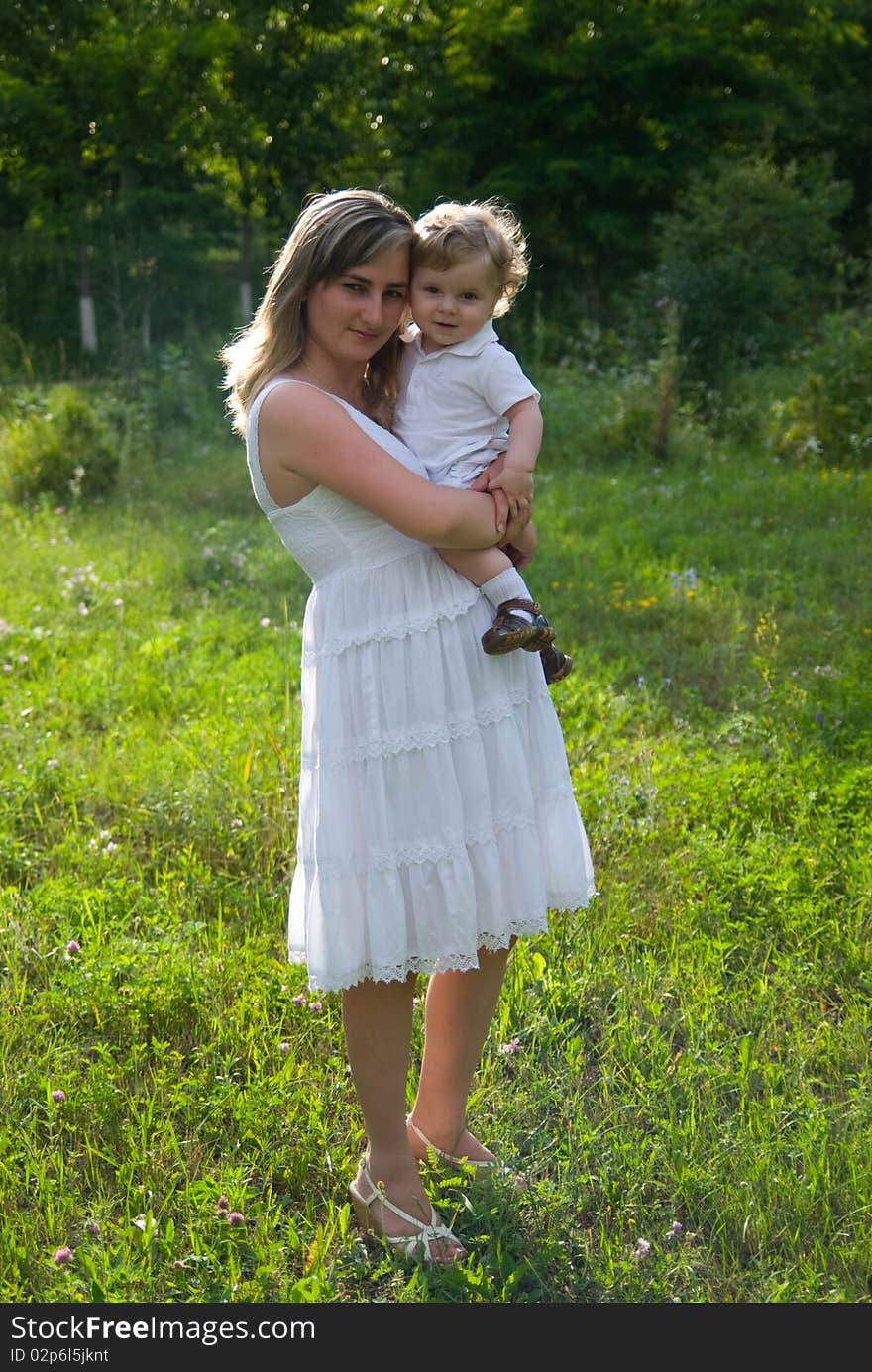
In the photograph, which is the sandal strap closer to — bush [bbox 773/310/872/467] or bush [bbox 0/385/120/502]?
bush [bbox 0/385/120/502]

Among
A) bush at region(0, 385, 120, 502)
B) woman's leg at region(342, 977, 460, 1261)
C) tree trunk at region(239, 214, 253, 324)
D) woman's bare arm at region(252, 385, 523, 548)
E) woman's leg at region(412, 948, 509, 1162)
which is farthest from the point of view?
tree trunk at region(239, 214, 253, 324)

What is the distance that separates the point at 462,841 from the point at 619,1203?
88 cm

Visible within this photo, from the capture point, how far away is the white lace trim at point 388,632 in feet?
7.72

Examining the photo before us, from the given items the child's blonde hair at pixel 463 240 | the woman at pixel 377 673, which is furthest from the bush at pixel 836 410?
the woman at pixel 377 673

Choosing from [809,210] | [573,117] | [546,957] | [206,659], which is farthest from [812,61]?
[546,957]

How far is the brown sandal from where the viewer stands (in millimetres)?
2350

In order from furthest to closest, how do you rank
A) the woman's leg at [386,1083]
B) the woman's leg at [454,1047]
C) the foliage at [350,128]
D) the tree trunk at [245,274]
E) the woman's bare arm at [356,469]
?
the tree trunk at [245,274] < the foliage at [350,128] < the woman's leg at [454,1047] < the woman's leg at [386,1083] < the woman's bare arm at [356,469]

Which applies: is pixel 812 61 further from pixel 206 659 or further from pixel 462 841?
pixel 462 841

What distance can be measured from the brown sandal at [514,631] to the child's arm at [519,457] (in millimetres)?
176

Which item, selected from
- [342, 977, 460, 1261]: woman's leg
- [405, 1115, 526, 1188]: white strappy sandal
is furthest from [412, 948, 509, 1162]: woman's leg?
[342, 977, 460, 1261]: woman's leg

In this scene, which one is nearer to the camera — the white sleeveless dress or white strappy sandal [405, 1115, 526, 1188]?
the white sleeveless dress

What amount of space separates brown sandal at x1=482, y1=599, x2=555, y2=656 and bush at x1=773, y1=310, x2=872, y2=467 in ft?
24.2

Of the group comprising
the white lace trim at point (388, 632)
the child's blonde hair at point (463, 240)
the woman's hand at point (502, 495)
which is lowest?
the white lace trim at point (388, 632)

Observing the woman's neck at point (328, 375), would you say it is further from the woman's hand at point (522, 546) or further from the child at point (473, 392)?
the woman's hand at point (522, 546)
